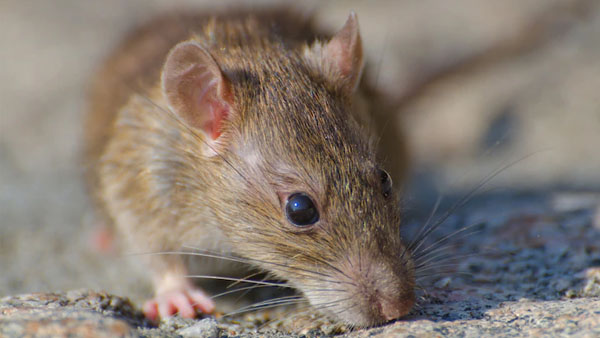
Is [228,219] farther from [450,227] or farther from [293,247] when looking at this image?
[450,227]

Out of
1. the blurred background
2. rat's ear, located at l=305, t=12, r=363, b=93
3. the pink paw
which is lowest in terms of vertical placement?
the pink paw

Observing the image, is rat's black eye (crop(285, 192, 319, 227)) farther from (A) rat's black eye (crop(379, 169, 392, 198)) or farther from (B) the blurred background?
(B) the blurred background

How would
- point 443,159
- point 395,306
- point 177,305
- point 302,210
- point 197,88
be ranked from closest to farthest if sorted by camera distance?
point 395,306, point 302,210, point 197,88, point 177,305, point 443,159

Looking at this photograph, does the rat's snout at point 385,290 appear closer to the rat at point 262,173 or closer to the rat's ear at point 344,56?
the rat at point 262,173

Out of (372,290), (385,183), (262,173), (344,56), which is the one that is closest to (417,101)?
(344,56)

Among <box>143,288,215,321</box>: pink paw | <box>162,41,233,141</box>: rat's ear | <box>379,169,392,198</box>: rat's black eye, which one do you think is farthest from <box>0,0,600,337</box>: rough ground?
<box>162,41,233,141</box>: rat's ear

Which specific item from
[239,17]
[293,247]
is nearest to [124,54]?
[239,17]

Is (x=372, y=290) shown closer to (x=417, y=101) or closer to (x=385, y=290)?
(x=385, y=290)
